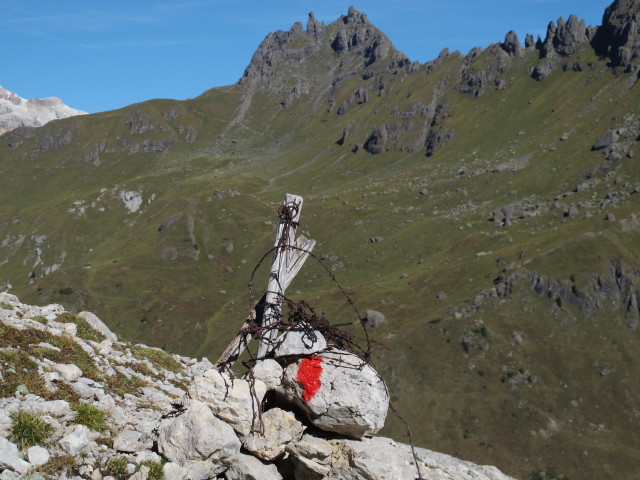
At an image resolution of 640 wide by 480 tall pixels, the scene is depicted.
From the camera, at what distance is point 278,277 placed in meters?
15.5

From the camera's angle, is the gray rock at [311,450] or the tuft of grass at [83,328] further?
the tuft of grass at [83,328]

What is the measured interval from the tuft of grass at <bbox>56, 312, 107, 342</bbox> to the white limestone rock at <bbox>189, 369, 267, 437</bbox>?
1019 cm

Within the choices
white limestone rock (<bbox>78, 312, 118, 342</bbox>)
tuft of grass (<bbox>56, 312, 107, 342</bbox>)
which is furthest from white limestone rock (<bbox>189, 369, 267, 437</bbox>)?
white limestone rock (<bbox>78, 312, 118, 342</bbox>)

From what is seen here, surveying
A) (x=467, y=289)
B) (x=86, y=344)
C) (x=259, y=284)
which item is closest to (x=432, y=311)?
(x=467, y=289)

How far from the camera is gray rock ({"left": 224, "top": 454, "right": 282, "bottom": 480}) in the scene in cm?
1292

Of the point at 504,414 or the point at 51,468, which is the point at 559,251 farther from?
the point at 51,468

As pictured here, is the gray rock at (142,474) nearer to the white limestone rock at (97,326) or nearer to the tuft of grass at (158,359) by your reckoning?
the tuft of grass at (158,359)

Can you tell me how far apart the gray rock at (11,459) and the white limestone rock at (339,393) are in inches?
234

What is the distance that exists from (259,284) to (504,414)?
91.8 metres

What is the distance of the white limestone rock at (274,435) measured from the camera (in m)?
13.3

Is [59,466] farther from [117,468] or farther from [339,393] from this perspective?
[339,393]

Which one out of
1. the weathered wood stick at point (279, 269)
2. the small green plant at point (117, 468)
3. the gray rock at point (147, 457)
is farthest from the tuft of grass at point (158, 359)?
the small green plant at point (117, 468)

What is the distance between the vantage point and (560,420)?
137875 mm

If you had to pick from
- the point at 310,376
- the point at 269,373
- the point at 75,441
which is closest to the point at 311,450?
the point at 310,376
